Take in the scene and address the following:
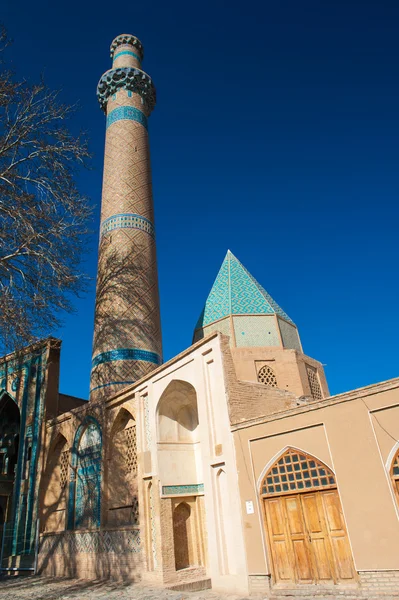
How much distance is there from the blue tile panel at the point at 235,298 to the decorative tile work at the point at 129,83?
292 inches

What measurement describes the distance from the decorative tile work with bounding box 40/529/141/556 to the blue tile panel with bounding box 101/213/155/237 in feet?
25.8

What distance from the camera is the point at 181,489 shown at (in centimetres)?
784

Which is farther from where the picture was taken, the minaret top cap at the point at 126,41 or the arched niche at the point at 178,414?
the minaret top cap at the point at 126,41

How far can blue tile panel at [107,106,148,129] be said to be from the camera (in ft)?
48.9

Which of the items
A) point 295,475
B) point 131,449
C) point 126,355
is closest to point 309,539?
point 295,475

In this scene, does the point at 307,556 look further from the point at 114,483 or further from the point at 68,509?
the point at 68,509

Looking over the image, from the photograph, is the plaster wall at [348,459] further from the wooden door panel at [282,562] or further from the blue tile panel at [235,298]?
the blue tile panel at [235,298]

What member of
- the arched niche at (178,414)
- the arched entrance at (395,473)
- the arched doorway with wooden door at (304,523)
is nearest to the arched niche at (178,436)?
the arched niche at (178,414)

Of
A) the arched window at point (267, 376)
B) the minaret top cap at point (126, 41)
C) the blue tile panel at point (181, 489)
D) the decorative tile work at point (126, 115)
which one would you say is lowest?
the blue tile panel at point (181, 489)

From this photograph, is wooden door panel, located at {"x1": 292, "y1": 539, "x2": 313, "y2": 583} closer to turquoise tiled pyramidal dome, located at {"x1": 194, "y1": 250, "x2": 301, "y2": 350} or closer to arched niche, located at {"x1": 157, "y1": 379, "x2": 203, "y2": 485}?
arched niche, located at {"x1": 157, "y1": 379, "x2": 203, "y2": 485}

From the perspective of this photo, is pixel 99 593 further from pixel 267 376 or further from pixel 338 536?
pixel 267 376

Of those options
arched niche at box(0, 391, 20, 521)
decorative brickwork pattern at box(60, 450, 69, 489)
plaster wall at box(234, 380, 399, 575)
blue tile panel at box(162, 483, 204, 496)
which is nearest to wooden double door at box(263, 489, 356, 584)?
plaster wall at box(234, 380, 399, 575)

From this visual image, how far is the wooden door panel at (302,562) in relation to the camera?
17.6 ft

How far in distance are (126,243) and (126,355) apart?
3.40 metres
